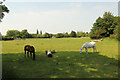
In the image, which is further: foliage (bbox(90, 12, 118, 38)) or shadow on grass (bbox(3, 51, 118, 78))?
foliage (bbox(90, 12, 118, 38))

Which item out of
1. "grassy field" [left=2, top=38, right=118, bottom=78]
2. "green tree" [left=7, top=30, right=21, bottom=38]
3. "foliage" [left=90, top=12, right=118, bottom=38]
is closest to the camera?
"grassy field" [left=2, top=38, right=118, bottom=78]

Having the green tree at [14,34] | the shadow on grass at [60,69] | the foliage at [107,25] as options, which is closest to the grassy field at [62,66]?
the shadow on grass at [60,69]

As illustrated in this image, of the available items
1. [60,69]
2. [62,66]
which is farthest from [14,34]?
[60,69]

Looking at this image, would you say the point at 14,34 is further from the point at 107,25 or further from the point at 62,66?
the point at 62,66

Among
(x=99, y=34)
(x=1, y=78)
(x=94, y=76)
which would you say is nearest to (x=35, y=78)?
(x=1, y=78)

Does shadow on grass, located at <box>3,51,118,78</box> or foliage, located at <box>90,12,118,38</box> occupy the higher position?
foliage, located at <box>90,12,118,38</box>

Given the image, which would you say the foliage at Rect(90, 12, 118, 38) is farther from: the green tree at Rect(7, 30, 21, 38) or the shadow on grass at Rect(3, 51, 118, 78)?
the green tree at Rect(7, 30, 21, 38)

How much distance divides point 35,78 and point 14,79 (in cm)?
120

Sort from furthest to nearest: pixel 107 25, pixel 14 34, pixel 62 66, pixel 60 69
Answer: pixel 14 34 < pixel 107 25 < pixel 62 66 < pixel 60 69

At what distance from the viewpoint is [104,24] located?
49.6 m

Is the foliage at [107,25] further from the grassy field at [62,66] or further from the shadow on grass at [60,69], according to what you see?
the shadow on grass at [60,69]

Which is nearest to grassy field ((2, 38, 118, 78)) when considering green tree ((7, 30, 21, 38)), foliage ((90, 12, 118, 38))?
foliage ((90, 12, 118, 38))

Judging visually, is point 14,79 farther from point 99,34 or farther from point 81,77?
point 99,34

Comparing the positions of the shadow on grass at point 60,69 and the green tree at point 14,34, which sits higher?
the green tree at point 14,34
